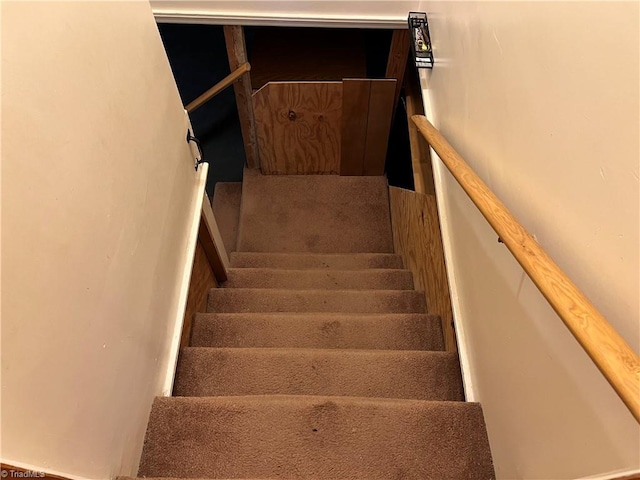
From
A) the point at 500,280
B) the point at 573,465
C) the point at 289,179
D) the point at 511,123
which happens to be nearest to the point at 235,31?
the point at 289,179

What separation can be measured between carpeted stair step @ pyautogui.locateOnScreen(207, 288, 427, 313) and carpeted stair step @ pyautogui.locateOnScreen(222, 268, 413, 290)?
254mm

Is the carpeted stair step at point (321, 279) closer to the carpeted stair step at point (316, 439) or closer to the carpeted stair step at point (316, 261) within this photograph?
the carpeted stair step at point (316, 261)

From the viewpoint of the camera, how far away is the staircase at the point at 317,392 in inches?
56.2

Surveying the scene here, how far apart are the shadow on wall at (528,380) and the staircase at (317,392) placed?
0.56 ft

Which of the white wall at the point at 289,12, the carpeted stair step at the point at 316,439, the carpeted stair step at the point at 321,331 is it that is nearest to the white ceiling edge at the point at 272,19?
the white wall at the point at 289,12

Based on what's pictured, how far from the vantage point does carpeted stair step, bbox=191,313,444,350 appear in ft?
6.69

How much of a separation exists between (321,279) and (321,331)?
2.20ft

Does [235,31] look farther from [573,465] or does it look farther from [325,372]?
[573,465]

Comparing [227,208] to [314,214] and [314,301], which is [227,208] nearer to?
[314,214]

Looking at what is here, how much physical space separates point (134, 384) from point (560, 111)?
4.31ft

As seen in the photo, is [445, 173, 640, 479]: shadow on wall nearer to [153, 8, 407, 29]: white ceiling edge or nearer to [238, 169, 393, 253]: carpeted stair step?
[153, 8, 407, 29]: white ceiling edge

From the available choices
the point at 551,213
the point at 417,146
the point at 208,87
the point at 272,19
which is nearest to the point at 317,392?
the point at 551,213

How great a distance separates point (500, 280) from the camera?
1.33 m

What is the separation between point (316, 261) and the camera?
3090mm
